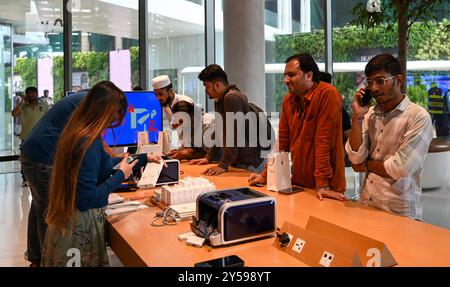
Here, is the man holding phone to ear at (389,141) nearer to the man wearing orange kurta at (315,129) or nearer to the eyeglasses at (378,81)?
the eyeglasses at (378,81)

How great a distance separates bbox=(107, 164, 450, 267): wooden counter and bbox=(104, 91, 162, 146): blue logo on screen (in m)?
1.07

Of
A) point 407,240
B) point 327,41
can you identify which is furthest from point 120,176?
point 327,41

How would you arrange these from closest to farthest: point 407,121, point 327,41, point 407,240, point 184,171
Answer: point 407,240
point 407,121
point 184,171
point 327,41

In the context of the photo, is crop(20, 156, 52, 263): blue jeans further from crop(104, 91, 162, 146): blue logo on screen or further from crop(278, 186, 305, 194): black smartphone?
crop(278, 186, 305, 194): black smartphone

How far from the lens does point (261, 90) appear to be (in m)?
6.19

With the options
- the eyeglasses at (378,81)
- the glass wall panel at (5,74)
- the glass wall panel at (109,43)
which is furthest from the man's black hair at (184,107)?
the glass wall panel at (5,74)

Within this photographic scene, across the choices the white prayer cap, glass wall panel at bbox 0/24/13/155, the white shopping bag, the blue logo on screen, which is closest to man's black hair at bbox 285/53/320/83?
the white shopping bag

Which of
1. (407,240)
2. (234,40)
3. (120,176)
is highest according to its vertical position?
(234,40)

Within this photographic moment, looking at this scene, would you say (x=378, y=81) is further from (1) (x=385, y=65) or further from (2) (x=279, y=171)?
(2) (x=279, y=171)

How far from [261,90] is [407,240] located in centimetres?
469

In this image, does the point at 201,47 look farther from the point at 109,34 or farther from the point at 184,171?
the point at 184,171

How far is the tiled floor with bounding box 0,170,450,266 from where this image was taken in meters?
3.57

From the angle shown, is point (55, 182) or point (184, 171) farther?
point (184, 171)

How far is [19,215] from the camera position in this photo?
4875mm
